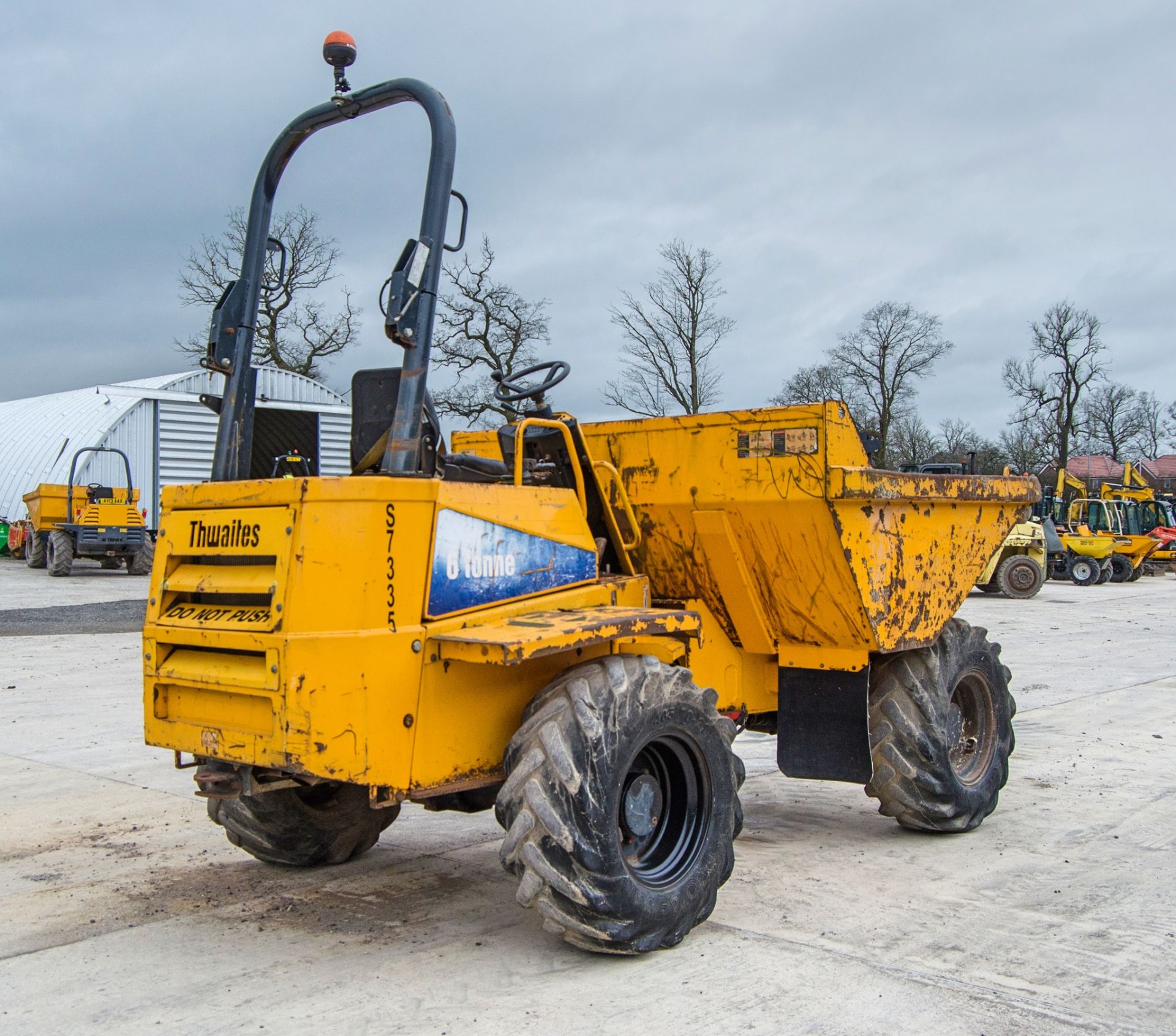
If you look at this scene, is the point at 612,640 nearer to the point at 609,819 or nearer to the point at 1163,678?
the point at 609,819

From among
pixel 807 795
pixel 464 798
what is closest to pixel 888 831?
pixel 807 795

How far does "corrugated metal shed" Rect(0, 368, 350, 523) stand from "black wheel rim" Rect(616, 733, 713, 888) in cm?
2473

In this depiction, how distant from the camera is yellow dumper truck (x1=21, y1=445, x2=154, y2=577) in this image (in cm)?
2502

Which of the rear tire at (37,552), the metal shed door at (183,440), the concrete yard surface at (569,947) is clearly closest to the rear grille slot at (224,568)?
the concrete yard surface at (569,947)

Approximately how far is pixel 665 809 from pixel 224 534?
1.97 meters

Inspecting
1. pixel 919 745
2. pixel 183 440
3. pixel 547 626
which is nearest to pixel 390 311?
pixel 547 626

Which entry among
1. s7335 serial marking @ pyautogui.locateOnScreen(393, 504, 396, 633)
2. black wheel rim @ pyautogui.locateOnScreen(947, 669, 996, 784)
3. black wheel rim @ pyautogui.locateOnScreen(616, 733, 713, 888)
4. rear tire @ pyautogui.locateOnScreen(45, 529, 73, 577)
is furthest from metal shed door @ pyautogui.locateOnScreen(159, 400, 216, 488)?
s7335 serial marking @ pyautogui.locateOnScreen(393, 504, 396, 633)

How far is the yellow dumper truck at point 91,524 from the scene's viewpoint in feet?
82.1

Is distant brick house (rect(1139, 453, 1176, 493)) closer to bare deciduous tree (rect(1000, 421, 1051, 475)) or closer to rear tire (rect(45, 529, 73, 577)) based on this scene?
bare deciduous tree (rect(1000, 421, 1051, 475))

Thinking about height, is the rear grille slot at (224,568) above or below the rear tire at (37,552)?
above

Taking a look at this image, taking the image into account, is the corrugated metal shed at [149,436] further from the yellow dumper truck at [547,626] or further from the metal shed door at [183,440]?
the yellow dumper truck at [547,626]

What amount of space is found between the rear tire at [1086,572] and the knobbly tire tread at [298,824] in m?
28.4

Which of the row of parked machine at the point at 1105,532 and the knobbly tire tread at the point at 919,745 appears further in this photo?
the row of parked machine at the point at 1105,532

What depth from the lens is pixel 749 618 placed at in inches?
220
